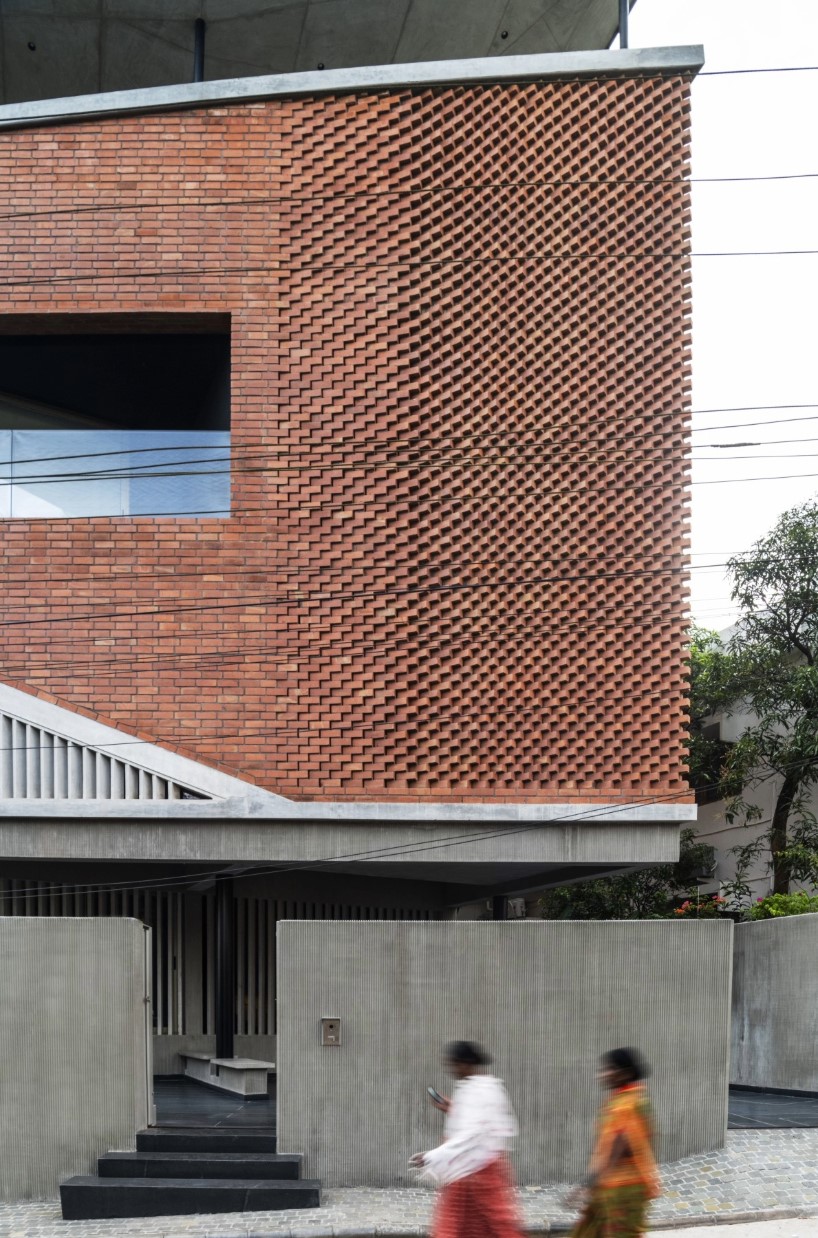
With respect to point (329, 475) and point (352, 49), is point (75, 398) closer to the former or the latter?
point (329, 475)

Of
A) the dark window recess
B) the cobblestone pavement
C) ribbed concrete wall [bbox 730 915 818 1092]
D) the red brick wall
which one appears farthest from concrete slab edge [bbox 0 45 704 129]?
the cobblestone pavement

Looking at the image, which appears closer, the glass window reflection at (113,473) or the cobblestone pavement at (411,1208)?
the cobblestone pavement at (411,1208)

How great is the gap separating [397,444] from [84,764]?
4.80 m

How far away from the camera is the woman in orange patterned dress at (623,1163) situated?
21.5 feet

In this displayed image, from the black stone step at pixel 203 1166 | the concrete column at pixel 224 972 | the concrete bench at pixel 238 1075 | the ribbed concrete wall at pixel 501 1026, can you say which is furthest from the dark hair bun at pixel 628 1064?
the concrete column at pixel 224 972

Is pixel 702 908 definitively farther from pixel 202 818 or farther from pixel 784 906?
pixel 202 818

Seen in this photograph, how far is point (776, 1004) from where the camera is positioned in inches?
634

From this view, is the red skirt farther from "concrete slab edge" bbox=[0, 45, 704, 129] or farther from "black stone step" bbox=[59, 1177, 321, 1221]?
"concrete slab edge" bbox=[0, 45, 704, 129]

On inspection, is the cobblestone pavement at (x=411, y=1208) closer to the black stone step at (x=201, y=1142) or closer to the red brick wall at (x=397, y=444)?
the black stone step at (x=201, y=1142)

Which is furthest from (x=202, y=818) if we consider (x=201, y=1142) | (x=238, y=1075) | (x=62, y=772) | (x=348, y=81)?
(x=348, y=81)

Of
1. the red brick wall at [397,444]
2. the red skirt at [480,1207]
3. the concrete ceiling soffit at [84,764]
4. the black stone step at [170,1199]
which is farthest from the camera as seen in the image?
the red brick wall at [397,444]

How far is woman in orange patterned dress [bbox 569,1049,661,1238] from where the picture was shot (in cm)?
654

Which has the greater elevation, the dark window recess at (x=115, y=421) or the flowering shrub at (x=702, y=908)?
the dark window recess at (x=115, y=421)

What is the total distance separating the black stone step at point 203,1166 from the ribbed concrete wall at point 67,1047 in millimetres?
275
